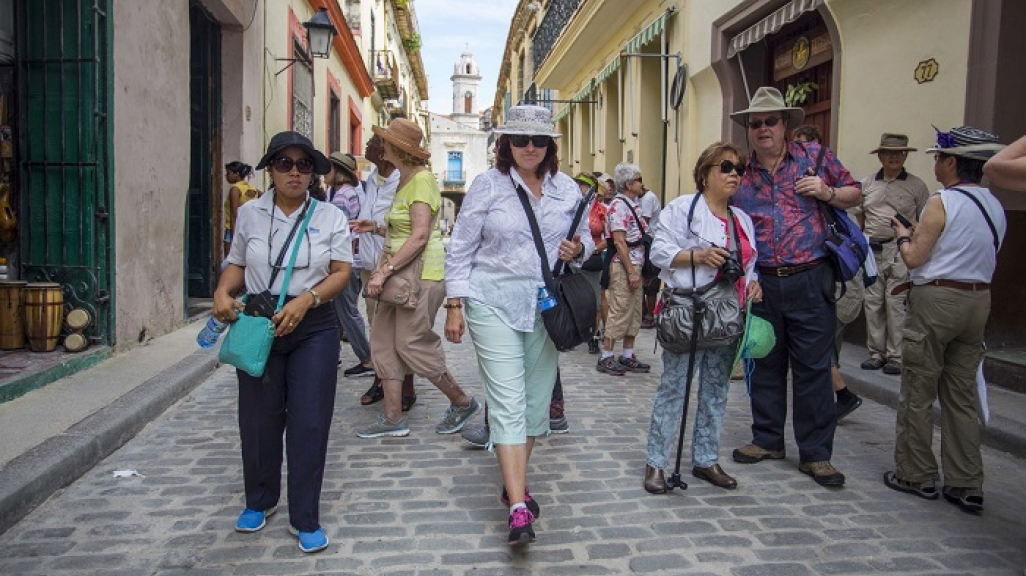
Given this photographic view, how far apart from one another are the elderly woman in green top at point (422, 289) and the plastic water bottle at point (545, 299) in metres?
1.51

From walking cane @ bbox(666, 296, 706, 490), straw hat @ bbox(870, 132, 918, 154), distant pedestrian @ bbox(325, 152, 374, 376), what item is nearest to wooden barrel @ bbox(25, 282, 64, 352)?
distant pedestrian @ bbox(325, 152, 374, 376)

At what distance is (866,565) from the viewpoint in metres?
3.28

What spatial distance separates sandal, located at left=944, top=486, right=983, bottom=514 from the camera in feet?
12.8

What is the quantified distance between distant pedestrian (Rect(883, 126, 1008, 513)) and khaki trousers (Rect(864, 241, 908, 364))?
2.86m

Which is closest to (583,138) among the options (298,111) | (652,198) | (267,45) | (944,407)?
(298,111)

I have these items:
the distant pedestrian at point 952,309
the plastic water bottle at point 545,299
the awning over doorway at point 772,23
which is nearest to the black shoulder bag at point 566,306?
the plastic water bottle at point 545,299

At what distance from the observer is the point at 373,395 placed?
6.04 meters

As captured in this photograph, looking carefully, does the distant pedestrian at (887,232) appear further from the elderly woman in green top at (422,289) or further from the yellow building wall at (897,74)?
the elderly woman in green top at (422,289)

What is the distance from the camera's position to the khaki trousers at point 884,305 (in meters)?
6.80

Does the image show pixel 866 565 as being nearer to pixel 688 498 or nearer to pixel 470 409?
pixel 688 498

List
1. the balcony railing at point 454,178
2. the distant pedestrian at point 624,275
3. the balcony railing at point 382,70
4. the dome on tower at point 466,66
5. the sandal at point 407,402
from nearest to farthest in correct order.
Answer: the sandal at point 407,402, the distant pedestrian at point 624,275, the balcony railing at point 382,70, the balcony railing at point 454,178, the dome on tower at point 466,66

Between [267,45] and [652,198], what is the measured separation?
640cm

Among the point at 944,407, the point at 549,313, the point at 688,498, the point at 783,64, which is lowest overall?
the point at 688,498

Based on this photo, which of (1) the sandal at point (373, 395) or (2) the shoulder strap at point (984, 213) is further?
(1) the sandal at point (373, 395)
